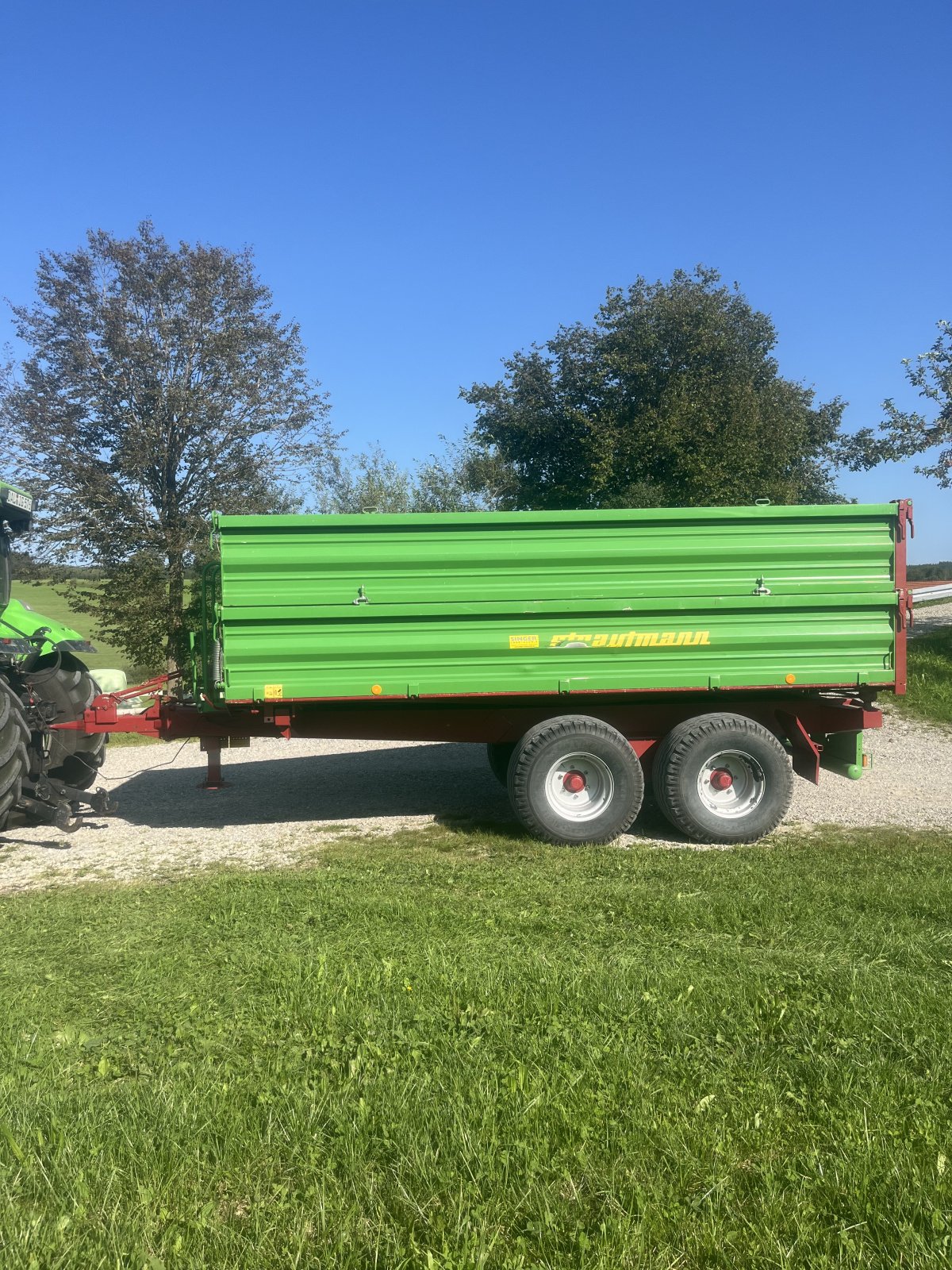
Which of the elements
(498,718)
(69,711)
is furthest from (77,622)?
(498,718)

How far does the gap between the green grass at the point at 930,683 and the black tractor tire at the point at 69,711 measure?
1058cm

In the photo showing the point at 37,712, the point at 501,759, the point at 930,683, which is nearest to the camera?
the point at 37,712

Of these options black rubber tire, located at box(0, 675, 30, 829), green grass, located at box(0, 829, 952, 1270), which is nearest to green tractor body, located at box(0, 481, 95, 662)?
black rubber tire, located at box(0, 675, 30, 829)

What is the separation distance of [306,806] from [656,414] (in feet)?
45.1

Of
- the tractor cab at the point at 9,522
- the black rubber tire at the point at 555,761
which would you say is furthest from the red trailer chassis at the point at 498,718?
the tractor cab at the point at 9,522

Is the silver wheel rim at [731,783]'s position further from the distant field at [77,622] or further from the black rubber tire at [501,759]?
the distant field at [77,622]

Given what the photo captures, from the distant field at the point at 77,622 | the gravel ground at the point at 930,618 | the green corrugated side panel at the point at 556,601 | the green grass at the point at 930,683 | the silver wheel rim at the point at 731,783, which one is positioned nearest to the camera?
the green corrugated side panel at the point at 556,601

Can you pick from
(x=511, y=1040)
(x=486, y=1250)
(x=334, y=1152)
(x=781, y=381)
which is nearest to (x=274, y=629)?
(x=511, y=1040)

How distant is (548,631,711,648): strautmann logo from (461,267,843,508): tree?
11.0 m

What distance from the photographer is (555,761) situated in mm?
7785

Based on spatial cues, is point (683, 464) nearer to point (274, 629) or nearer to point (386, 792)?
point (386, 792)

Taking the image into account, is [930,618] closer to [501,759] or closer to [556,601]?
[501,759]

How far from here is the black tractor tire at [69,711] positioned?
8.76 m

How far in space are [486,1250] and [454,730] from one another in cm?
559
